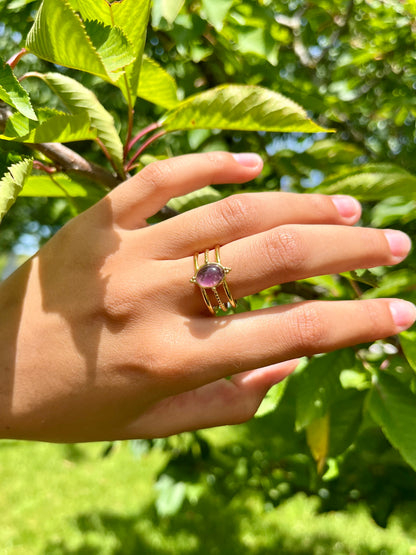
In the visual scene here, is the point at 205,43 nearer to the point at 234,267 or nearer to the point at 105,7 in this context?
the point at 105,7

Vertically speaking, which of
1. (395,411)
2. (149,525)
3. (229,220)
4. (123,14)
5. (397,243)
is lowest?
(149,525)

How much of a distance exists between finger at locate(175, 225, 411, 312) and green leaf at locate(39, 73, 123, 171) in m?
0.31

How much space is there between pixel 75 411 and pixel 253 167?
57 centimetres

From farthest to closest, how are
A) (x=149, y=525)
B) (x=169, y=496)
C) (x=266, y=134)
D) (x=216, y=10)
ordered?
(x=149, y=525) < (x=169, y=496) < (x=266, y=134) < (x=216, y=10)

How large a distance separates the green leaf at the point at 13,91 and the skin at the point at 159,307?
0.25m

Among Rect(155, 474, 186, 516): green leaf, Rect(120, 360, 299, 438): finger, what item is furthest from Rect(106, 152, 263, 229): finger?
Rect(155, 474, 186, 516): green leaf

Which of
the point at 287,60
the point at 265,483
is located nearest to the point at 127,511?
the point at 265,483

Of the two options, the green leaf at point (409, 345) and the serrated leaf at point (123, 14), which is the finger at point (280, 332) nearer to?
the green leaf at point (409, 345)

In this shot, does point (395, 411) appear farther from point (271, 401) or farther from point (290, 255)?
point (290, 255)

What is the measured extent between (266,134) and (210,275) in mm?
1312

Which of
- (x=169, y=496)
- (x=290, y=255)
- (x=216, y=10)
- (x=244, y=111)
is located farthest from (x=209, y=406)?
(x=169, y=496)

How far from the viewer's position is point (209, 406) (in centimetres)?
105

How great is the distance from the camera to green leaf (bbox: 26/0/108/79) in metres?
0.71

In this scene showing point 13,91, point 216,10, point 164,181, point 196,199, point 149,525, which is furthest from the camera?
point 149,525
